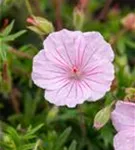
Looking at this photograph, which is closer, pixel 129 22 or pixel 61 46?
pixel 61 46

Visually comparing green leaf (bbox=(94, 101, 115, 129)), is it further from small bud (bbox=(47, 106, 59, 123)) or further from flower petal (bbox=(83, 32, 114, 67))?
small bud (bbox=(47, 106, 59, 123))

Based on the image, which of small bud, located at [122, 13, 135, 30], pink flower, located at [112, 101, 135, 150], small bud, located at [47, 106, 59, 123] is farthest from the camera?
small bud, located at [122, 13, 135, 30]

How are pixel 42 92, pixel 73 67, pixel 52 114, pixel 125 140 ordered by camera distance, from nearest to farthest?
pixel 125 140 → pixel 73 67 → pixel 52 114 → pixel 42 92

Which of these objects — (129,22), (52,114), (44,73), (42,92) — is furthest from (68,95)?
(129,22)

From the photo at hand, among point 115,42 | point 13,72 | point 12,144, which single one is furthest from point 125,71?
point 12,144

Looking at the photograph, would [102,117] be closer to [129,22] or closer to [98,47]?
[98,47]

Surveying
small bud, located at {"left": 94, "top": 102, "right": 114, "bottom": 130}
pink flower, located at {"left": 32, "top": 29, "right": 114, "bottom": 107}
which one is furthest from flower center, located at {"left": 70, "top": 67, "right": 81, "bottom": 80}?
small bud, located at {"left": 94, "top": 102, "right": 114, "bottom": 130}

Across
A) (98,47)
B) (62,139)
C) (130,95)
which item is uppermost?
→ (98,47)
